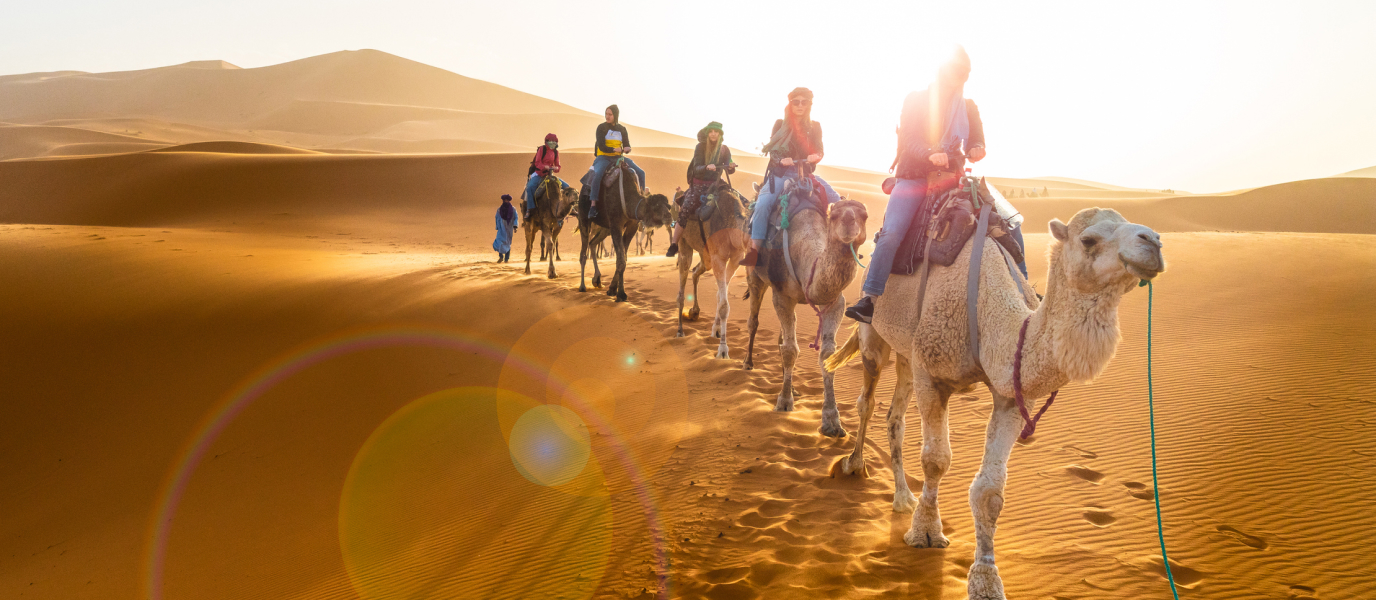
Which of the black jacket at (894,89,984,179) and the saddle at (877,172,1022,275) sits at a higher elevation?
the black jacket at (894,89,984,179)

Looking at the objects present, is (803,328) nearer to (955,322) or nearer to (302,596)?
(955,322)

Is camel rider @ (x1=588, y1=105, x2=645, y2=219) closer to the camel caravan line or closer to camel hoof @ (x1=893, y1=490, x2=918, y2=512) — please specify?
the camel caravan line

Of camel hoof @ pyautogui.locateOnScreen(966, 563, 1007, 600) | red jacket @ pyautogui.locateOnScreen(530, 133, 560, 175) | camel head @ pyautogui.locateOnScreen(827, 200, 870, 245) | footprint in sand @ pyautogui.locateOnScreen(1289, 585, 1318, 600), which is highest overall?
red jacket @ pyautogui.locateOnScreen(530, 133, 560, 175)

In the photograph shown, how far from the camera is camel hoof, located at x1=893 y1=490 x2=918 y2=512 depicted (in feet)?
15.1

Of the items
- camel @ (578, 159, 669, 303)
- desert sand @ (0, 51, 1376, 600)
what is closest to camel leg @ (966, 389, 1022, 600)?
desert sand @ (0, 51, 1376, 600)

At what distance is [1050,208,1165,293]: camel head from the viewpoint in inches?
101

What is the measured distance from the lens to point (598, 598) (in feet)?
12.4

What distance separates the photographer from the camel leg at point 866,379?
16.5ft

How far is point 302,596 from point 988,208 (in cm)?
528

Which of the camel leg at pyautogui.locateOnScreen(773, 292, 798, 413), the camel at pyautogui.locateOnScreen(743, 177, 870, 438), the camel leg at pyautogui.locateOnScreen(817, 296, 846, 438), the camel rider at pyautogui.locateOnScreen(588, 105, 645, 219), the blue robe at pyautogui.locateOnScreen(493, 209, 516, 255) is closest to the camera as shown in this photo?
the camel at pyautogui.locateOnScreen(743, 177, 870, 438)

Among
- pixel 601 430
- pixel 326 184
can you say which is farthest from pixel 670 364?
pixel 326 184

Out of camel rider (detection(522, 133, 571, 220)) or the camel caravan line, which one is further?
camel rider (detection(522, 133, 571, 220))

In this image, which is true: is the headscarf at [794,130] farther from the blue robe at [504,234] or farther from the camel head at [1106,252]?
the blue robe at [504,234]

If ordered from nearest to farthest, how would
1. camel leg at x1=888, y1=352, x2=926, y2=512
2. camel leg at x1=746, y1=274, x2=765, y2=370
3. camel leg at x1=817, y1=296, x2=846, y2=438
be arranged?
camel leg at x1=888, y1=352, x2=926, y2=512, camel leg at x1=817, y1=296, x2=846, y2=438, camel leg at x1=746, y1=274, x2=765, y2=370
